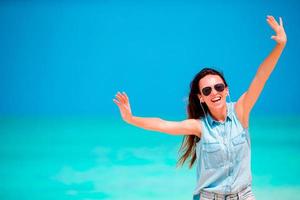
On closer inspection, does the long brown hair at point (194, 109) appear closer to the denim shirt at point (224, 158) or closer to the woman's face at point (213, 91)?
the woman's face at point (213, 91)

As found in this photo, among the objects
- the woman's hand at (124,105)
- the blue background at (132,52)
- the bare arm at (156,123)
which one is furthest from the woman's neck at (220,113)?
the blue background at (132,52)

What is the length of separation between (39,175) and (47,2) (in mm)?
8623

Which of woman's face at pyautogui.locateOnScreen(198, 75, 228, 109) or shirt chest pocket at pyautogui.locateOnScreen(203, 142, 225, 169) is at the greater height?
woman's face at pyautogui.locateOnScreen(198, 75, 228, 109)

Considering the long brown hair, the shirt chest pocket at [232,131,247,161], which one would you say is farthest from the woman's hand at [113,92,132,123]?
the shirt chest pocket at [232,131,247,161]

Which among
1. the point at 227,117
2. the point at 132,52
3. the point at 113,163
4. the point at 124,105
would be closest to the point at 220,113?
the point at 227,117

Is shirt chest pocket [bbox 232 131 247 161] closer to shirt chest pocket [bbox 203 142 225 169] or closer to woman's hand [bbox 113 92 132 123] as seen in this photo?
shirt chest pocket [bbox 203 142 225 169]

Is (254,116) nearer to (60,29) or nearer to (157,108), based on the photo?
(157,108)

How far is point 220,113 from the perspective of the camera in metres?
2.92

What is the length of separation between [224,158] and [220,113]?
28 cm

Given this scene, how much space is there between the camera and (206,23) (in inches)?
521

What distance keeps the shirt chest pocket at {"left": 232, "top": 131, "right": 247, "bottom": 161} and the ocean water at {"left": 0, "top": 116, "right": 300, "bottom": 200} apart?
1.83m

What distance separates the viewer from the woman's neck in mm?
2904

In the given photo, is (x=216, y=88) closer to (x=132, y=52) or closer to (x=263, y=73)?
(x=263, y=73)

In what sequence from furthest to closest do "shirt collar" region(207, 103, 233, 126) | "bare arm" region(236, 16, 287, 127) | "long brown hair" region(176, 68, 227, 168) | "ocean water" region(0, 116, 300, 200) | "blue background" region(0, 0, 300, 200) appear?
"blue background" region(0, 0, 300, 200) < "ocean water" region(0, 116, 300, 200) < "long brown hair" region(176, 68, 227, 168) < "shirt collar" region(207, 103, 233, 126) < "bare arm" region(236, 16, 287, 127)
